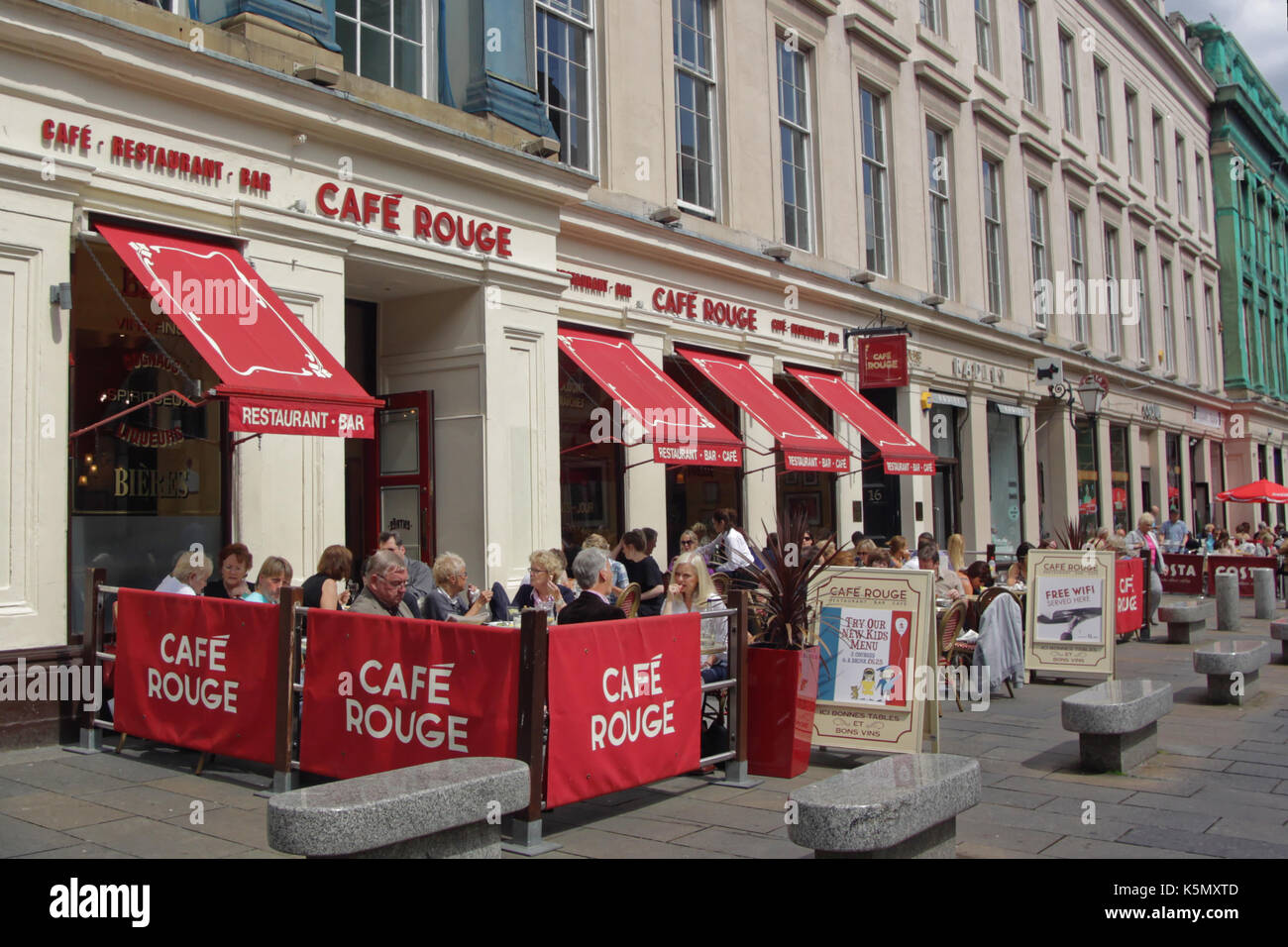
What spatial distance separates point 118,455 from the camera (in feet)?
30.1

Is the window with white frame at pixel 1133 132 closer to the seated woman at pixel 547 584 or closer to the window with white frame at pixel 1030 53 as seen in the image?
the window with white frame at pixel 1030 53

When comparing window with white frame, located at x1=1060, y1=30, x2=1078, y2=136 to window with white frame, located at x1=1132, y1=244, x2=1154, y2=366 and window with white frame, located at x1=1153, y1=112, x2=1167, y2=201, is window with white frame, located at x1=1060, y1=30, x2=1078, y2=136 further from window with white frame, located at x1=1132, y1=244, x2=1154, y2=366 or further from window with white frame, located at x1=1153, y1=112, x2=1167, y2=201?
window with white frame, located at x1=1153, y1=112, x2=1167, y2=201

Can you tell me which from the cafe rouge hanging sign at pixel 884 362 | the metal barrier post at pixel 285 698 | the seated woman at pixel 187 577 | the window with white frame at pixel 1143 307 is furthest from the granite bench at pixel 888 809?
the window with white frame at pixel 1143 307

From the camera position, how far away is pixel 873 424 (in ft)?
56.5

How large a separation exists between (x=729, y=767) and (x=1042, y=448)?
828 inches

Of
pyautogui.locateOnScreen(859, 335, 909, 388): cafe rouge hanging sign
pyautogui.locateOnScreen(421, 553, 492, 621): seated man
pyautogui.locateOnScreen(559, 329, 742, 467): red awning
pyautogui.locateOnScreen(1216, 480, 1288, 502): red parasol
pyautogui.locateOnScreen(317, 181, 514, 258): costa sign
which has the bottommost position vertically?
pyautogui.locateOnScreen(421, 553, 492, 621): seated man

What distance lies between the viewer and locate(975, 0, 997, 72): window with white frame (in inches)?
925

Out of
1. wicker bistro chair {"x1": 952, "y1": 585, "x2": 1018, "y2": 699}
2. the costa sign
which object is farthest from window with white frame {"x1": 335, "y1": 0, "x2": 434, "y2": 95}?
wicker bistro chair {"x1": 952, "y1": 585, "x2": 1018, "y2": 699}

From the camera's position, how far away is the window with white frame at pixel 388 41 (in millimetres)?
10906

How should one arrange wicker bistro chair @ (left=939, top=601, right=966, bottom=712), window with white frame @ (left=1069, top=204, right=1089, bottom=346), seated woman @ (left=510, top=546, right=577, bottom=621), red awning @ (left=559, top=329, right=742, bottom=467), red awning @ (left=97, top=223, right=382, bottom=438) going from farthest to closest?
window with white frame @ (left=1069, top=204, right=1089, bottom=346) → red awning @ (left=559, top=329, right=742, bottom=467) → wicker bistro chair @ (left=939, top=601, right=966, bottom=712) → seated woman @ (left=510, top=546, right=577, bottom=621) → red awning @ (left=97, top=223, right=382, bottom=438)

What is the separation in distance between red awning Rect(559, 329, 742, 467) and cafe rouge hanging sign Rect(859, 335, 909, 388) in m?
5.38

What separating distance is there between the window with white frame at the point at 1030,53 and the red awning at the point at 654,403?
16.6 meters

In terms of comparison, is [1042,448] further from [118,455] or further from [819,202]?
[118,455]
